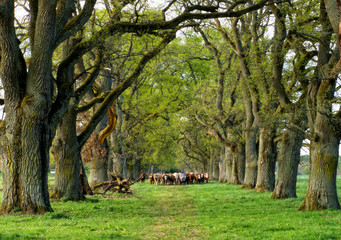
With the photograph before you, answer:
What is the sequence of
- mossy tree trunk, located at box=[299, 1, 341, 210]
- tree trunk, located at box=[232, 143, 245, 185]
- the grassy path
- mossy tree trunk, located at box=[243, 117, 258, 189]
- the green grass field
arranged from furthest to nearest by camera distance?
tree trunk, located at box=[232, 143, 245, 185]
mossy tree trunk, located at box=[243, 117, 258, 189]
mossy tree trunk, located at box=[299, 1, 341, 210]
the grassy path
the green grass field

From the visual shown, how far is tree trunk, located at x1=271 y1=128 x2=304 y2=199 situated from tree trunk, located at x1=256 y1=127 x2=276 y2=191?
12.6 ft

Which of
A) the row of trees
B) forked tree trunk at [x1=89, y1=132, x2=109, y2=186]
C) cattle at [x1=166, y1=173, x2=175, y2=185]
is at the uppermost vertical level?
the row of trees

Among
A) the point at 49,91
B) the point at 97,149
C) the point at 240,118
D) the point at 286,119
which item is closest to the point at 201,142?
the point at 240,118

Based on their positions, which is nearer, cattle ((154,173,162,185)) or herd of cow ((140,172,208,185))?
Answer: herd of cow ((140,172,208,185))

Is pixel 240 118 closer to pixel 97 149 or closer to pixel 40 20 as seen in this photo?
pixel 97 149

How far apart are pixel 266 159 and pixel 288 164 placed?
475 centimetres

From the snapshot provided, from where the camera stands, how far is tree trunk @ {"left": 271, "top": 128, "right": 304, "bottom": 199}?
16.9 metres

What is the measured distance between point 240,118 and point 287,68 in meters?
16.6

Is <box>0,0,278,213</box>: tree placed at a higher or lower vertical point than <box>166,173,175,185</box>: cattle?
higher

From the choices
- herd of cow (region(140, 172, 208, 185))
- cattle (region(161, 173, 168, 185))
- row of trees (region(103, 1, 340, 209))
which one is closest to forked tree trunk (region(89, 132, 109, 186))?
row of trees (region(103, 1, 340, 209))

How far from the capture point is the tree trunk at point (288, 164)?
664 inches

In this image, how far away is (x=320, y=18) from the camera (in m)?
14.0

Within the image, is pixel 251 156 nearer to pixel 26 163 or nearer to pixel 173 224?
pixel 173 224

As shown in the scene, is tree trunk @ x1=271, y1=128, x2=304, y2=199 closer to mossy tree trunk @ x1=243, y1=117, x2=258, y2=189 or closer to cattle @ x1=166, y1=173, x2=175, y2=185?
mossy tree trunk @ x1=243, y1=117, x2=258, y2=189
